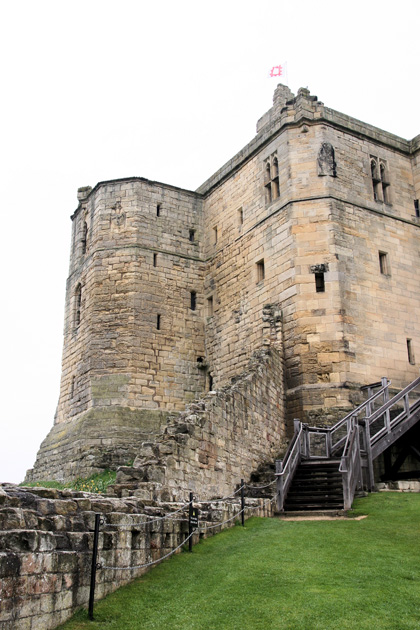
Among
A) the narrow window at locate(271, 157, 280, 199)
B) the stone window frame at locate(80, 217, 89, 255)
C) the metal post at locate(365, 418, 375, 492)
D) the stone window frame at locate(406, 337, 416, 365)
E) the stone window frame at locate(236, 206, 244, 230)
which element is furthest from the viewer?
the stone window frame at locate(80, 217, 89, 255)

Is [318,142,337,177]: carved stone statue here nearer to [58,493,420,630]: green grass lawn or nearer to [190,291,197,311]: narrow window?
[190,291,197,311]: narrow window

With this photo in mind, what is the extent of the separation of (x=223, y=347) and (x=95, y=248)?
5.68m

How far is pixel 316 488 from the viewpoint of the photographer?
14336mm

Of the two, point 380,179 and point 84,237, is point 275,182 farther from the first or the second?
point 84,237

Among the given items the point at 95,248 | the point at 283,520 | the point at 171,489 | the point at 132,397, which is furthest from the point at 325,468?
the point at 95,248

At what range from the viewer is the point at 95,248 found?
23.3 m

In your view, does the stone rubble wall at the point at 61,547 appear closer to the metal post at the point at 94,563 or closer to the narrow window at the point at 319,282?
the metal post at the point at 94,563

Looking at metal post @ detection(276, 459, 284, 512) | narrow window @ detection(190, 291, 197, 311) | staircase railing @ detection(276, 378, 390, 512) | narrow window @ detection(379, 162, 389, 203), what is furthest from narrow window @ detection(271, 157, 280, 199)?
metal post @ detection(276, 459, 284, 512)

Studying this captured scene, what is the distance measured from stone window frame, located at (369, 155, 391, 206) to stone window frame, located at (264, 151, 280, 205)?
10.3 ft

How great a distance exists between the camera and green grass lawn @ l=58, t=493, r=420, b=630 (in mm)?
6996

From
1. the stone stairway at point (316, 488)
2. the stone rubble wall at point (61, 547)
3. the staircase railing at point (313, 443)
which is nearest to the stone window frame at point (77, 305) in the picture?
the staircase railing at point (313, 443)

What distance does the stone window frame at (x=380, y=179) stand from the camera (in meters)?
21.8

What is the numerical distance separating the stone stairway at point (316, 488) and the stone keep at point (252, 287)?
194 centimetres

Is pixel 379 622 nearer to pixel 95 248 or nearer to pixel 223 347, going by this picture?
pixel 223 347
